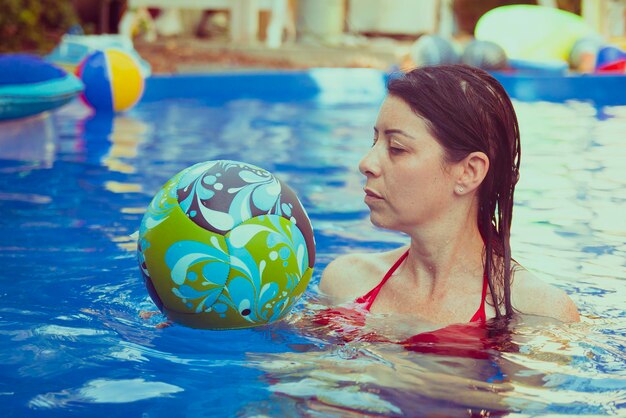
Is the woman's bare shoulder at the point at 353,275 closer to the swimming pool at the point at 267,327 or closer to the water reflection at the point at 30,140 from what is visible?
the swimming pool at the point at 267,327

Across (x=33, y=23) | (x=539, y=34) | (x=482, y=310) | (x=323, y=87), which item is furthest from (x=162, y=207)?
(x=539, y=34)

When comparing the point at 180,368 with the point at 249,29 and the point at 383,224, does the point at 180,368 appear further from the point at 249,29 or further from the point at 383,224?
the point at 249,29

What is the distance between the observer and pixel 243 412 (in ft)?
9.25

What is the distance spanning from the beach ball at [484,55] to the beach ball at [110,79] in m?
4.88

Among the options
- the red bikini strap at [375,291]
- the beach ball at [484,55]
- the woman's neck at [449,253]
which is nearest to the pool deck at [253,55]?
the beach ball at [484,55]

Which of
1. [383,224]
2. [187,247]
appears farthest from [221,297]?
[383,224]

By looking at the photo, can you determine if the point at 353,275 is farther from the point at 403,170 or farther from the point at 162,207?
the point at 162,207

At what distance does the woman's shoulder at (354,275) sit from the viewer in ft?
12.1

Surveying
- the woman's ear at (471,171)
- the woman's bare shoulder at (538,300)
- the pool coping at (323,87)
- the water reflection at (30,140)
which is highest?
the woman's ear at (471,171)

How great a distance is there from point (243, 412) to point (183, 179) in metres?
0.79

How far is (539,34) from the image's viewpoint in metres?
14.4

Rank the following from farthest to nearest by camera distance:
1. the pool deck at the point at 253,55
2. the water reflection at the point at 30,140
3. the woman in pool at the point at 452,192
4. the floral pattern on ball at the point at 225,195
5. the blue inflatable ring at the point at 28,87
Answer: the pool deck at the point at 253,55
the blue inflatable ring at the point at 28,87
the water reflection at the point at 30,140
the woman in pool at the point at 452,192
the floral pattern on ball at the point at 225,195

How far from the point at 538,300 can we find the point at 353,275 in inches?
30.8

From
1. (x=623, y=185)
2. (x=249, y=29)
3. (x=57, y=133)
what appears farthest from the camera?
(x=249, y=29)
